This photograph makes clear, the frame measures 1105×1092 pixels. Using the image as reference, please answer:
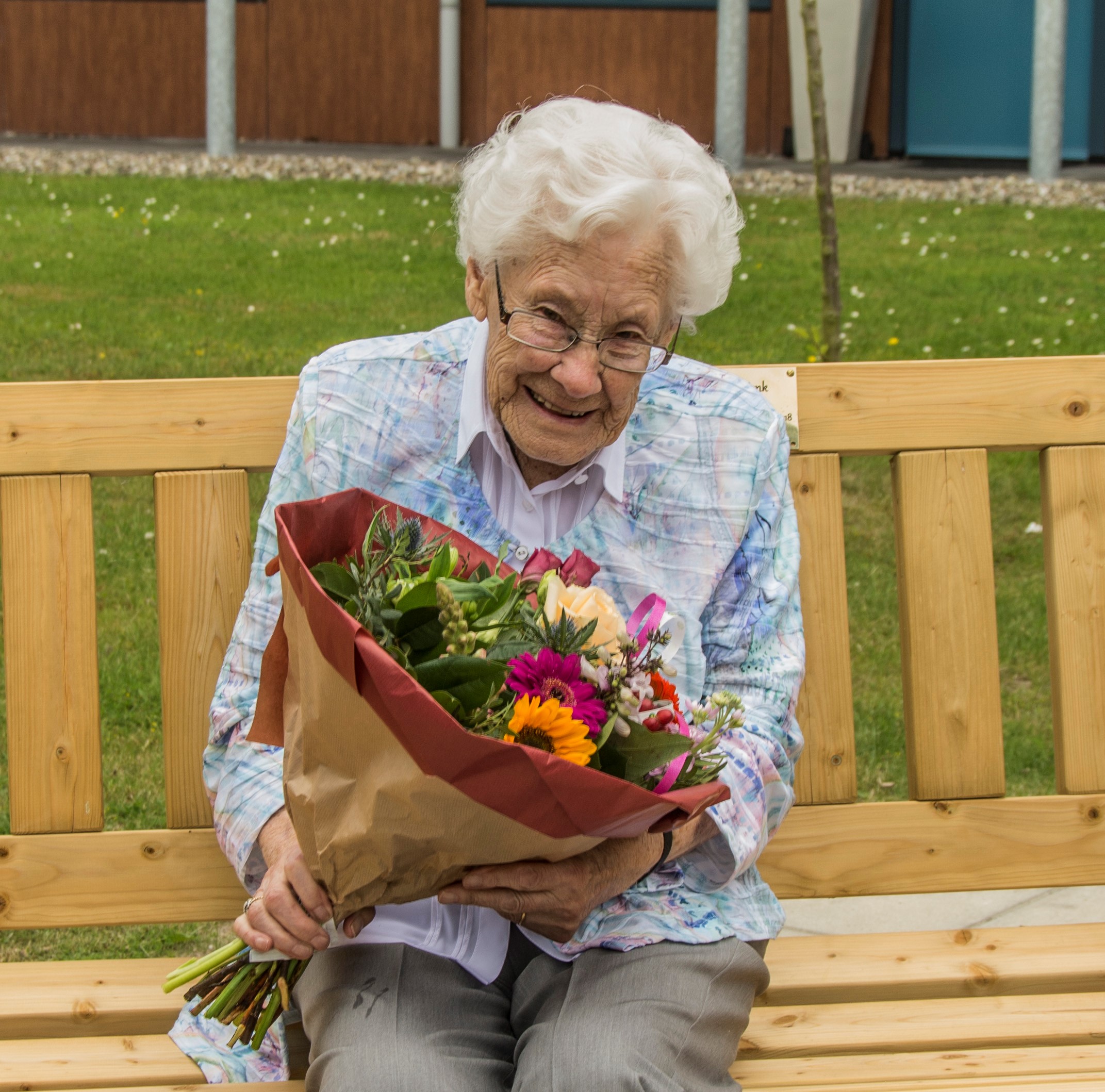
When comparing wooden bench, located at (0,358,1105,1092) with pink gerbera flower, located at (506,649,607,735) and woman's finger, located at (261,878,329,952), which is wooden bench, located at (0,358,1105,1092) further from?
pink gerbera flower, located at (506,649,607,735)

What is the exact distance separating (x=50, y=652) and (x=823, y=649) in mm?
1318

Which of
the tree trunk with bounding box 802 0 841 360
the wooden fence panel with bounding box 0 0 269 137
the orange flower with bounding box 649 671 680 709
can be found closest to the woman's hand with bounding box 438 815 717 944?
the orange flower with bounding box 649 671 680 709

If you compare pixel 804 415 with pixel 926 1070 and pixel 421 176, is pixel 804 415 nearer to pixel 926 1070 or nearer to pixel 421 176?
pixel 926 1070

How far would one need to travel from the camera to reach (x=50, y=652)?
246 centimetres

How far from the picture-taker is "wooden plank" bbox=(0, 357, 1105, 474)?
247 cm

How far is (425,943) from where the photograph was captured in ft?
6.88

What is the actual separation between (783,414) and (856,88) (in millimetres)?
12927

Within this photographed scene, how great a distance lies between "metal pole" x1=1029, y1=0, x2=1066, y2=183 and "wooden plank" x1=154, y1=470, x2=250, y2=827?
36.1 feet

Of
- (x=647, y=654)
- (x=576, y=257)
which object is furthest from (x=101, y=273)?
(x=647, y=654)

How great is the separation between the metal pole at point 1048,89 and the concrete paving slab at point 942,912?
32.5ft

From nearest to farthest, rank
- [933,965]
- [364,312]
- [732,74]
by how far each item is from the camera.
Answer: [933,965], [364,312], [732,74]

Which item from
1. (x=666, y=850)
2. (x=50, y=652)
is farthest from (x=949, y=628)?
(x=50, y=652)

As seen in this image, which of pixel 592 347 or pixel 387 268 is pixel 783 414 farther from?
pixel 387 268

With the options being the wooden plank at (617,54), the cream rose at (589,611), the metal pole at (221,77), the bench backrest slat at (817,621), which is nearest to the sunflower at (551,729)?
the cream rose at (589,611)
